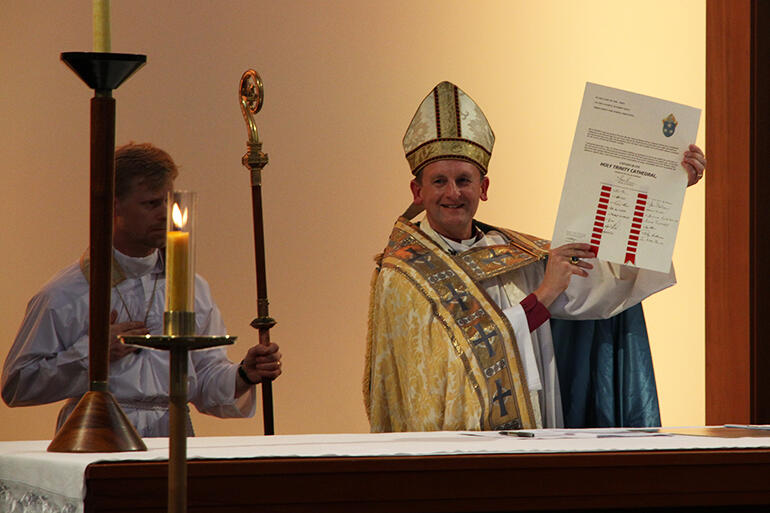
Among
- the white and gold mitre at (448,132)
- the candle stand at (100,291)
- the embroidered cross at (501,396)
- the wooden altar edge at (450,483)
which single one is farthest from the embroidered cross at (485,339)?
the candle stand at (100,291)

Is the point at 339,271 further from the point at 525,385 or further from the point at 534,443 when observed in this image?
the point at 534,443

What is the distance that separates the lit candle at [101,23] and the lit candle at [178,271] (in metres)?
0.69

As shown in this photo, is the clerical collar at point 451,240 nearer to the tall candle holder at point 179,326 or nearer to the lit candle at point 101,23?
the lit candle at point 101,23

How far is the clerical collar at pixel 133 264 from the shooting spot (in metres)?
3.56

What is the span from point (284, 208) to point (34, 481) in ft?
10.5

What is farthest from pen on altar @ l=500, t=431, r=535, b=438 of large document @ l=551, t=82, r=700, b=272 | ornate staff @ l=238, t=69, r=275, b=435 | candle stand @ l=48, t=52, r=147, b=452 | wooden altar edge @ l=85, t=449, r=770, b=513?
ornate staff @ l=238, t=69, r=275, b=435

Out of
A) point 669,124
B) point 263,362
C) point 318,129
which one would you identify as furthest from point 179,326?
point 318,129

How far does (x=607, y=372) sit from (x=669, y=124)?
0.82 m

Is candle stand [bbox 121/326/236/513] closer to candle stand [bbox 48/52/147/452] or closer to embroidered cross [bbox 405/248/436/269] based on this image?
candle stand [bbox 48/52/147/452]

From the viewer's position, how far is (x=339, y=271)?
5020mm

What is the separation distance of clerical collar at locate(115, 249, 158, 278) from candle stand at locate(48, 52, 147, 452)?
170 cm

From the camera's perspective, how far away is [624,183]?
3396mm

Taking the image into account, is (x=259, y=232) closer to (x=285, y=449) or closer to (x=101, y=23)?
(x=285, y=449)

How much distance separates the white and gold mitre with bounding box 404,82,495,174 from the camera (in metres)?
3.75
